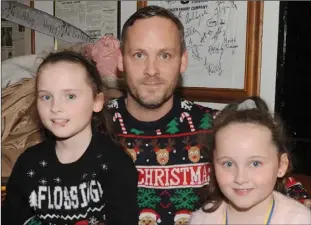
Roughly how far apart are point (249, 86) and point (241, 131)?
4.15ft

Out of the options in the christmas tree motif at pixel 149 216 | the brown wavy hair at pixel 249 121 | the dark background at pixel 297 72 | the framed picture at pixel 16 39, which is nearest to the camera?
the brown wavy hair at pixel 249 121

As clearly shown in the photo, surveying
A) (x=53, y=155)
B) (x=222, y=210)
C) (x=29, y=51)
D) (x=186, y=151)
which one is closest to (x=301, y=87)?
(x=186, y=151)

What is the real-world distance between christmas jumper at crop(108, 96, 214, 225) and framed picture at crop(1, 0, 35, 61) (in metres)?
2.40

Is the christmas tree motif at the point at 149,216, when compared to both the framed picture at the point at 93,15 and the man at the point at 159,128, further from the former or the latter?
the framed picture at the point at 93,15

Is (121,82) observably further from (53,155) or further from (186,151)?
(53,155)

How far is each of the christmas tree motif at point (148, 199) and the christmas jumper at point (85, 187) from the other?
0.76 feet

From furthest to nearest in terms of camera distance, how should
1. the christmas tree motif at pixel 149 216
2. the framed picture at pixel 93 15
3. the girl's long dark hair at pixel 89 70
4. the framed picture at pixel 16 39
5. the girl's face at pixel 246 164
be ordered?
the framed picture at pixel 16 39 < the framed picture at pixel 93 15 < the christmas tree motif at pixel 149 216 < the girl's long dark hair at pixel 89 70 < the girl's face at pixel 246 164

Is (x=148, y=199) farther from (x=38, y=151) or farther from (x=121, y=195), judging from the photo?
(x=38, y=151)

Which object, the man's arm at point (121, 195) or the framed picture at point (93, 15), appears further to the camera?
the framed picture at point (93, 15)

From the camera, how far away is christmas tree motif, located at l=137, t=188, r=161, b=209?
5.74ft

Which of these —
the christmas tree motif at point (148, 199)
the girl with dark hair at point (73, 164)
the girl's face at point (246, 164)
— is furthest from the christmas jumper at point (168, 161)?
the girl's face at point (246, 164)

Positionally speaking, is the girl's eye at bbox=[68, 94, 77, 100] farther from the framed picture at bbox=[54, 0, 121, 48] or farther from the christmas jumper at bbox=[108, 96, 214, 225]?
the framed picture at bbox=[54, 0, 121, 48]

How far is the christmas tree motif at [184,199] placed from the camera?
175cm

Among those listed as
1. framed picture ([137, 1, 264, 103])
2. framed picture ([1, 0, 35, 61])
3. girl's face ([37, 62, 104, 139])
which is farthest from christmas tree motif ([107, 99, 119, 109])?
framed picture ([1, 0, 35, 61])
